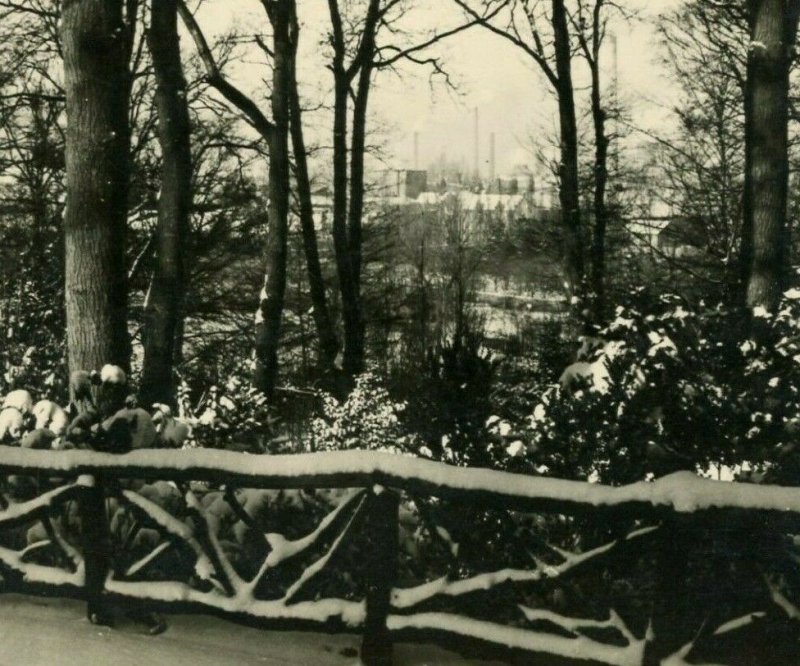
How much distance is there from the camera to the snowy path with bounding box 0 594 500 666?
5.31 meters

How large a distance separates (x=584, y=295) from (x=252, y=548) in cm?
461

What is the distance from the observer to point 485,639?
4996 mm

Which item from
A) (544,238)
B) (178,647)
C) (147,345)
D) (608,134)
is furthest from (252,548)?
(544,238)

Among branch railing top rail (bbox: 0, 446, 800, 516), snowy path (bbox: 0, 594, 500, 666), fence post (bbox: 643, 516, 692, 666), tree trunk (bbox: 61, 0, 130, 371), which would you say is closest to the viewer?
branch railing top rail (bbox: 0, 446, 800, 516)

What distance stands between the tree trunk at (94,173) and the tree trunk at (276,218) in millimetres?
8719

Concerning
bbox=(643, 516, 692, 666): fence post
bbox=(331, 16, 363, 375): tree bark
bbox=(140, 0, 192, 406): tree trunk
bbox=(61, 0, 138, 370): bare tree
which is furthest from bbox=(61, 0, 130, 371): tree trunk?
bbox=(331, 16, 363, 375): tree bark

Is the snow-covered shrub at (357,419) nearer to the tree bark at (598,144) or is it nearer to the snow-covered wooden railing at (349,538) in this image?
the tree bark at (598,144)

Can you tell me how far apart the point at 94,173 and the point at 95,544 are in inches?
155

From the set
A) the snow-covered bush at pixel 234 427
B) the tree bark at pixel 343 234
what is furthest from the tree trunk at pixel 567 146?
the snow-covered bush at pixel 234 427

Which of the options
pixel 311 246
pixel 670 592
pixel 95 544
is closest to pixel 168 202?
pixel 95 544

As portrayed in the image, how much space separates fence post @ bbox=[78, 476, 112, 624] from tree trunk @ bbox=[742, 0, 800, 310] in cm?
738

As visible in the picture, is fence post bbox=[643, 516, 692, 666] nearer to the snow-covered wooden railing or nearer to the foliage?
the snow-covered wooden railing

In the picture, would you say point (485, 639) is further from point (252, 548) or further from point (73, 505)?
point (73, 505)

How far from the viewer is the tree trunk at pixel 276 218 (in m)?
17.6
